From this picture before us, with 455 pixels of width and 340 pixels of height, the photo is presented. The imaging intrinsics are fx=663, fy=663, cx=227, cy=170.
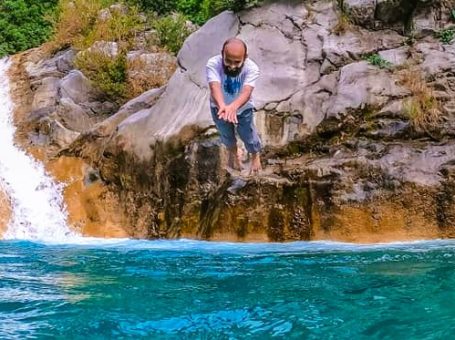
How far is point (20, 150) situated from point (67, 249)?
5.47m

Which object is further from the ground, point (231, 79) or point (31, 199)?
point (231, 79)

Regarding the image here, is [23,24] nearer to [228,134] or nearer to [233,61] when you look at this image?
[228,134]

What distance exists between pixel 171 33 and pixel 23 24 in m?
6.85

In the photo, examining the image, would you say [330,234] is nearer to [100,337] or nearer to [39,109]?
[100,337]

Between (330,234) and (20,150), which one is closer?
(330,234)

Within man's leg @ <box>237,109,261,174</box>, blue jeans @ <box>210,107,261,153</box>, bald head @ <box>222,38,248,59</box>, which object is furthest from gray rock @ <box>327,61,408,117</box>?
bald head @ <box>222,38,248,59</box>

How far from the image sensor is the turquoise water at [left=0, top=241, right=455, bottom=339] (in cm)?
350

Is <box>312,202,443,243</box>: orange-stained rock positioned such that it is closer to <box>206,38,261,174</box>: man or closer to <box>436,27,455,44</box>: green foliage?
<box>206,38,261,174</box>: man

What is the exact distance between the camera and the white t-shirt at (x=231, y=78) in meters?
5.85

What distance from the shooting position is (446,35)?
907 cm

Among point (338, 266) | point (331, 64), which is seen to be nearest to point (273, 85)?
point (331, 64)

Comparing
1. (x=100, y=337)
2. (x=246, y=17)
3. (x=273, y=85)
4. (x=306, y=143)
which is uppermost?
(x=246, y=17)

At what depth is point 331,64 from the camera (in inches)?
358

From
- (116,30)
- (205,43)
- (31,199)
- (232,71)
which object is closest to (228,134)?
(232,71)
